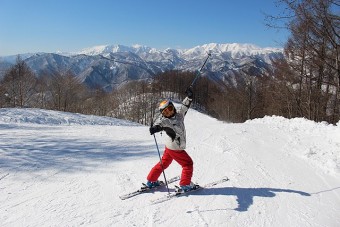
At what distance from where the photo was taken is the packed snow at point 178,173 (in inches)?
188

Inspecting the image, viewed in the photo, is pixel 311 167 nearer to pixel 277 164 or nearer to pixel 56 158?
pixel 277 164

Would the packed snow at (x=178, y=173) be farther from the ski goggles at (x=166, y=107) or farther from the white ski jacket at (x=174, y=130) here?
the ski goggles at (x=166, y=107)

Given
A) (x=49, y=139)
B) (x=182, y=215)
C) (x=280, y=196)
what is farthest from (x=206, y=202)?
(x=49, y=139)

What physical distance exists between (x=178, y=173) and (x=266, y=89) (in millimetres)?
26329

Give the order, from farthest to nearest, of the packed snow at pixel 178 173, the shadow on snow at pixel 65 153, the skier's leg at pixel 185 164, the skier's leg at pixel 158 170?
1. the shadow on snow at pixel 65 153
2. the skier's leg at pixel 158 170
3. the skier's leg at pixel 185 164
4. the packed snow at pixel 178 173

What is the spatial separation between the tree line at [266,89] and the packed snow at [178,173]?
4142mm

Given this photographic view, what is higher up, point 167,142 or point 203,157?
point 167,142

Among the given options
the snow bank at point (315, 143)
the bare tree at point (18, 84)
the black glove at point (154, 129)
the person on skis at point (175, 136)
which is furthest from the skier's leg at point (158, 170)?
the bare tree at point (18, 84)

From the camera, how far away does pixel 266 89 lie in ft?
102

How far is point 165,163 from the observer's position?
602cm

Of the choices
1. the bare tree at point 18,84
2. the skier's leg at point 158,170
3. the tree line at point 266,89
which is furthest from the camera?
the bare tree at point 18,84

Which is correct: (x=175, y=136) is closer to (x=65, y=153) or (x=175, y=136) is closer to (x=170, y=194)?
(x=170, y=194)

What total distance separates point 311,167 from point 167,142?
3.91m

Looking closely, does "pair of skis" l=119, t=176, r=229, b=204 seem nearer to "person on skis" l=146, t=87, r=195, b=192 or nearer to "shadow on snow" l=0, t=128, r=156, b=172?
"person on skis" l=146, t=87, r=195, b=192
